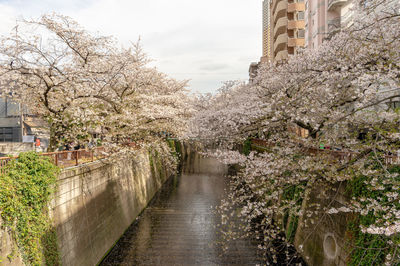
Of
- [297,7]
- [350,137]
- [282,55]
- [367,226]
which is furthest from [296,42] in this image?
[367,226]

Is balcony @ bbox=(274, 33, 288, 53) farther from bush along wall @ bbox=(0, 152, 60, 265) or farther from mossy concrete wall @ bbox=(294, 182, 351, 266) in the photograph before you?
bush along wall @ bbox=(0, 152, 60, 265)

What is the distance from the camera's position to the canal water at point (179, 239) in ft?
42.1

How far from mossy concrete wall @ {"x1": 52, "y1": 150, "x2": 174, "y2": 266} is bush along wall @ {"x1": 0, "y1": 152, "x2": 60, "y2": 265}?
744 mm

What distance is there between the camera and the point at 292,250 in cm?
1356

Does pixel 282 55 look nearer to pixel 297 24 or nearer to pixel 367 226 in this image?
pixel 297 24

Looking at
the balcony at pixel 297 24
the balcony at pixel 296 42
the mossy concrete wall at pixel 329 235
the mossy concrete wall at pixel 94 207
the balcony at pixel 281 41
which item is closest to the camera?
the mossy concrete wall at pixel 329 235

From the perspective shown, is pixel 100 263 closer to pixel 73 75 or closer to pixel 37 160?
pixel 37 160

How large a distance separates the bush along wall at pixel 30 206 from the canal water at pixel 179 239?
465 cm

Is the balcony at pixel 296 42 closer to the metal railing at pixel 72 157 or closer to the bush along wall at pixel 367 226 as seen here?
the metal railing at pixel 72 157

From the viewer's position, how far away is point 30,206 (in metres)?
8.12

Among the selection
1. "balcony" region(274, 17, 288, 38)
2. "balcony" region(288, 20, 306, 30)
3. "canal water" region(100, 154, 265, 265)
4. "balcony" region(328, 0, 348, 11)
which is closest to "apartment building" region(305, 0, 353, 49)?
"balcony" region(328, 0, 348, 11)

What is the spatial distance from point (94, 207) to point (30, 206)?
504 centimetres

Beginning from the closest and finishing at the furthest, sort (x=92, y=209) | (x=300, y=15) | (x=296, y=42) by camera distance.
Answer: (x=92, y=209) < (x=296, y=42) < (x=300, y=15)

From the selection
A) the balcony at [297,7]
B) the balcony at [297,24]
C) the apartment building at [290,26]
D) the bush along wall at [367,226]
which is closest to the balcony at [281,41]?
the apartment building at [290,26]
